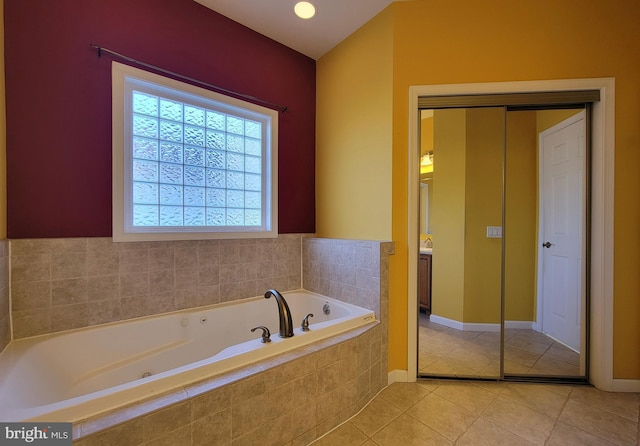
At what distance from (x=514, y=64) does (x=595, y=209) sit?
126 cm

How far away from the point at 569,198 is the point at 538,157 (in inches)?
21.8

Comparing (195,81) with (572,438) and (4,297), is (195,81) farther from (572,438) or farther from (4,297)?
(572,438)

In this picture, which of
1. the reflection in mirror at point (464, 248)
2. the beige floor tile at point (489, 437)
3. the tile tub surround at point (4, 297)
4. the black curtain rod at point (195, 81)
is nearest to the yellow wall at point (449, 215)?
the reflection in mirror at point (464, 248)

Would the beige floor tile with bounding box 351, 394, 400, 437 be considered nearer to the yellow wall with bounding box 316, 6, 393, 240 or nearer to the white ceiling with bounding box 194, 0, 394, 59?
the yellow wall with bounding box 316, 6, 393, 240

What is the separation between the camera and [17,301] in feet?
4.92

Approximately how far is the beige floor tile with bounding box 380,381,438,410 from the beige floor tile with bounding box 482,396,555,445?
1.25ft

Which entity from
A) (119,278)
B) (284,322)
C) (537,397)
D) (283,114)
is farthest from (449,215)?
(119,278)

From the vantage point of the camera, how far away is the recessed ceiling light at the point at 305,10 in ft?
6.89

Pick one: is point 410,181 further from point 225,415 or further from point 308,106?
point 225,415

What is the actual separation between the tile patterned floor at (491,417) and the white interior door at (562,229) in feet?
2.37

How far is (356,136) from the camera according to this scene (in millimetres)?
2400

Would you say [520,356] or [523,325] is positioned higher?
[523,325]

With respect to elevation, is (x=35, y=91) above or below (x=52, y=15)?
below

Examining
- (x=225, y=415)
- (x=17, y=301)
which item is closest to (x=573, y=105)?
(x=225, y=415)
